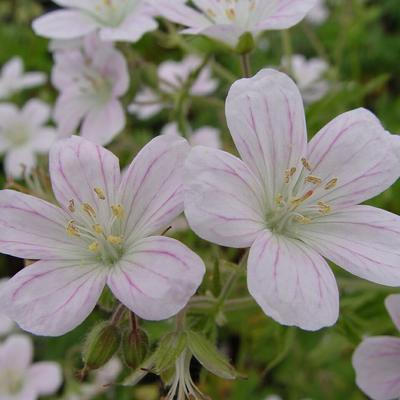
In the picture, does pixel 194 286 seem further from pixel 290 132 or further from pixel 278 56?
pixel 278 56

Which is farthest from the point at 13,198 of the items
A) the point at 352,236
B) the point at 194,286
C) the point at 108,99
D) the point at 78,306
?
the point at 108,99

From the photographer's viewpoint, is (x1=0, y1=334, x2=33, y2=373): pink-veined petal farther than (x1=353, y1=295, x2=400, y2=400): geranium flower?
Yes

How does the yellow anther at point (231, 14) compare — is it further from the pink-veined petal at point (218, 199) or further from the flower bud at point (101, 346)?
the flower bud at point (101, 346)

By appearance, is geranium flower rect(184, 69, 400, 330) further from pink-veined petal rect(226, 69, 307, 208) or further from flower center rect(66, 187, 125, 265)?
flower center rect(66, 187, 125, 265)

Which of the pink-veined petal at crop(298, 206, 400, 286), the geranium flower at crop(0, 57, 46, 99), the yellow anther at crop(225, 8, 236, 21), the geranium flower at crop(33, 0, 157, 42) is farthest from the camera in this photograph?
the geranium flower at crop(0, 57, 46, 99)

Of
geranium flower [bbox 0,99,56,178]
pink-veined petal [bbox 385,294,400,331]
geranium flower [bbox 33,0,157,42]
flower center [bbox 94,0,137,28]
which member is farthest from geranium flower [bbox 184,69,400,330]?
geranium flower [bbox 0,99,56,178]

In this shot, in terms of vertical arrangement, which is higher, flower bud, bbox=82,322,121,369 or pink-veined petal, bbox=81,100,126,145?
flower bud, bbox=82,322,121,369

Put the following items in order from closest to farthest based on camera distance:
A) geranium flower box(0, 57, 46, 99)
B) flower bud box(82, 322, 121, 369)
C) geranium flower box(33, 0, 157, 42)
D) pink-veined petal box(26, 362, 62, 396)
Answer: flower bud box(82, 322, 121, 369) → geranium flower box(33, 0, 157, 42) → pink-veined petal box(26, 362, 62, 396) → geranium flower box(0, 57, 46, 99)
